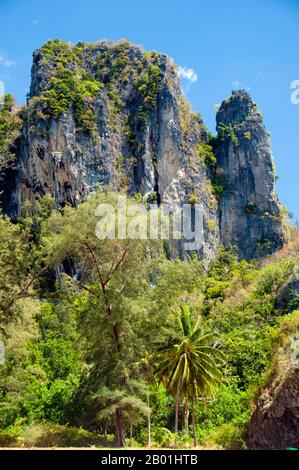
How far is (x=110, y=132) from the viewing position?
6525cm

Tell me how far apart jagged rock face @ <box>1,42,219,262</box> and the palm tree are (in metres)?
34.1

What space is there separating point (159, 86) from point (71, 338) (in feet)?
117

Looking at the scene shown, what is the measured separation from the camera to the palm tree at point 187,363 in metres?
24.6

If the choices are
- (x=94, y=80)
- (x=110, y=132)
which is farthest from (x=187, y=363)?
(x=94, y=80)

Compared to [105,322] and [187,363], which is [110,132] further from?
[105,322]

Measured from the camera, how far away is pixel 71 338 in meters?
41.8

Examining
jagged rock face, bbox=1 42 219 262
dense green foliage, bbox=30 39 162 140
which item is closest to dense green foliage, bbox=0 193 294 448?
jagged rock face, bbox=1 42 219 262

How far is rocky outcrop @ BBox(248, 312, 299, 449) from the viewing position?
21.6m

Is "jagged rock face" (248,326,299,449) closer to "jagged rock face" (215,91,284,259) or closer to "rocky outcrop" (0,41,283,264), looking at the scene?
"rocky outcrop" (0,41,283,264)

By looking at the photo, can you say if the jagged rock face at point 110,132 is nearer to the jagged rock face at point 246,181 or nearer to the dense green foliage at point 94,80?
the dense green foliage at point 94,80

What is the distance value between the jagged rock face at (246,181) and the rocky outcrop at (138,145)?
4.7 inches

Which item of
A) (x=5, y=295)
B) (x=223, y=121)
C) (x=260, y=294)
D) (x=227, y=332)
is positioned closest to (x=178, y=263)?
(x=5, y=295)

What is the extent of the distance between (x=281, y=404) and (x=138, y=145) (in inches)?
1847

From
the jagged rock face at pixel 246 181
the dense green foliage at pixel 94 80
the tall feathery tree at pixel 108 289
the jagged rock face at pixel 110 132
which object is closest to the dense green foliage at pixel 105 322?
the tall feathery tree at pixel 108 289
